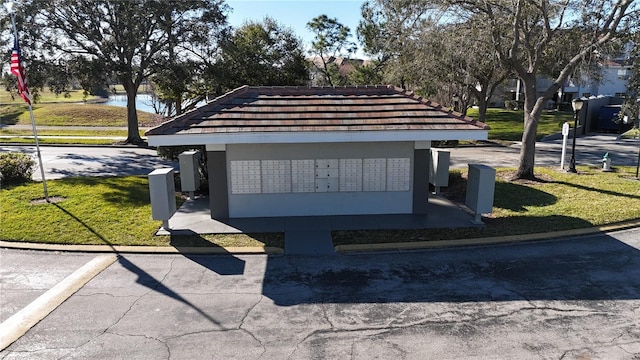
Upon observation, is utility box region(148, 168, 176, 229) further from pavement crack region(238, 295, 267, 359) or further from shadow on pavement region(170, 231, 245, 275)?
pavement crack region(238, 295, 267, 359)

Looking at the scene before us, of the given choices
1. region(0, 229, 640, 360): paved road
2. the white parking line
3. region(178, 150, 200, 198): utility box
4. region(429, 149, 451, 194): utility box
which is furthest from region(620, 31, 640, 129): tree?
the white parking line

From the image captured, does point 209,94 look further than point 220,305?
Yes

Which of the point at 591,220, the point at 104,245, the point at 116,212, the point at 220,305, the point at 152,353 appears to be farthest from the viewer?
the point at 116,212

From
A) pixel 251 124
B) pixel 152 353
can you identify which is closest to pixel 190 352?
pixel 152 353

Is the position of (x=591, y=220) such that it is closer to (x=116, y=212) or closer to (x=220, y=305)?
(x=220, y=305)

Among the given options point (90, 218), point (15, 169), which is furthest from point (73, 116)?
point (90, 218)

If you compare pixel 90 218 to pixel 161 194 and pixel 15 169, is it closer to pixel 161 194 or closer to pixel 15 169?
pixel 161 194
